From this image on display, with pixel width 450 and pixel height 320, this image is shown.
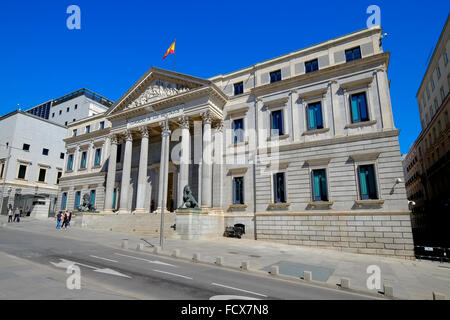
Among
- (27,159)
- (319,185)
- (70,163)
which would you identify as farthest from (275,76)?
(27,159)

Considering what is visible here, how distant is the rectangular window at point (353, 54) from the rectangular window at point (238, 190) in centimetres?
1497

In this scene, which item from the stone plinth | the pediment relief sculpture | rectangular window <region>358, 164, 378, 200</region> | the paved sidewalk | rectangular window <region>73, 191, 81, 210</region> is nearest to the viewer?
the paved sidewalk

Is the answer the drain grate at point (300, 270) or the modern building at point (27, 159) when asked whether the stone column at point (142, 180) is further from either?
the modern building at point (27, 159)

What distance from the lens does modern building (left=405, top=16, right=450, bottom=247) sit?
3256cm

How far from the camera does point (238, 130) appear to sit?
1104 inches

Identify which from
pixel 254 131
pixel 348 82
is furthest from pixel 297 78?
pixel 254 131

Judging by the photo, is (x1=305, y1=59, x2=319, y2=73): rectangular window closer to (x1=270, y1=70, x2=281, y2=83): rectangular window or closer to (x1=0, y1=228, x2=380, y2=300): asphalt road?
(x1=270, y1=70, x2=281, y2=83): rectangular window

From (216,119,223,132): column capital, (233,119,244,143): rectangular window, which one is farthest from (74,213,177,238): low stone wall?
(216,119,223,132): column capital

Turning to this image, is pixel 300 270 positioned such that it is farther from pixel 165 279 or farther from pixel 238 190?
pixel 238 190

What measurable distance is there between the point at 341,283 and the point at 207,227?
14.9 meters

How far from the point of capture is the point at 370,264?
1574cm

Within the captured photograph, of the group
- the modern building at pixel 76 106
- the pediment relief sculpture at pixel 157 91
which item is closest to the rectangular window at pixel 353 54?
the pediment relief sculpture at pixel 157 91

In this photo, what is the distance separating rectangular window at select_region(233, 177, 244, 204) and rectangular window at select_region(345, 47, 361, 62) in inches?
590
